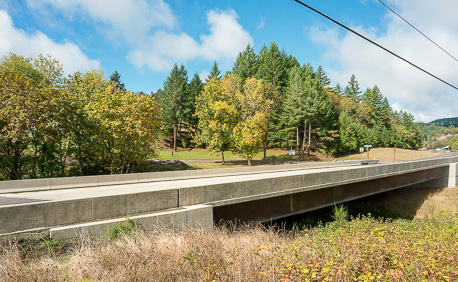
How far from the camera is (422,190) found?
25609 millimetres

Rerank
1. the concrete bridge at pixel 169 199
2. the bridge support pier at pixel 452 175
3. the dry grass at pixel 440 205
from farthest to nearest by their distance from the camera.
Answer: the bridge support pier at pixel 452 175 → the dry grass at pixel 440 205 → the concrete bridge at pixel 169 199

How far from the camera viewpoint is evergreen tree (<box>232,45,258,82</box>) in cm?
6844

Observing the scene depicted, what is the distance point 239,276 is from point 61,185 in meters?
14.1

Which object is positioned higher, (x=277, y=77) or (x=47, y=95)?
(x=277, y=77)

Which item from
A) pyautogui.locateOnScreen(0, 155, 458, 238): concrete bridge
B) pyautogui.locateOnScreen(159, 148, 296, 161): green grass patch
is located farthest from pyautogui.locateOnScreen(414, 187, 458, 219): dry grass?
pyautogui.locateOnScreen(159, 148, 296, 161): green grass patch

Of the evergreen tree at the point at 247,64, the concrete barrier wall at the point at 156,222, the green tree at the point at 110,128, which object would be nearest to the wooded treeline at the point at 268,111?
the evergreen tree at the point at 247,64

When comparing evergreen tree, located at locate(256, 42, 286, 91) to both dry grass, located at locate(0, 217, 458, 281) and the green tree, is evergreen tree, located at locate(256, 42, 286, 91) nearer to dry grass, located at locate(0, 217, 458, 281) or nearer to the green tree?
the green tree

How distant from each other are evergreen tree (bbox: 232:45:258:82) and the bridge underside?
52376 millimetres

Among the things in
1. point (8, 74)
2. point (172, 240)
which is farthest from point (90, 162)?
point (172, 240)

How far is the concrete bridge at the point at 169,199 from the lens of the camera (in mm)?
6727

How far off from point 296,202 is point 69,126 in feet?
53.2

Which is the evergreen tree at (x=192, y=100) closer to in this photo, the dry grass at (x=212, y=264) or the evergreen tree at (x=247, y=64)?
the evergreen tree at (x=247, y=64)

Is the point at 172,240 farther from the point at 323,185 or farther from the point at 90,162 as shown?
the point at 90,162

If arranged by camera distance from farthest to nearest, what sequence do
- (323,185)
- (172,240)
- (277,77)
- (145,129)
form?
1. (277,77)
2. (145,129)
3. (323,185)
4. (172,240)
